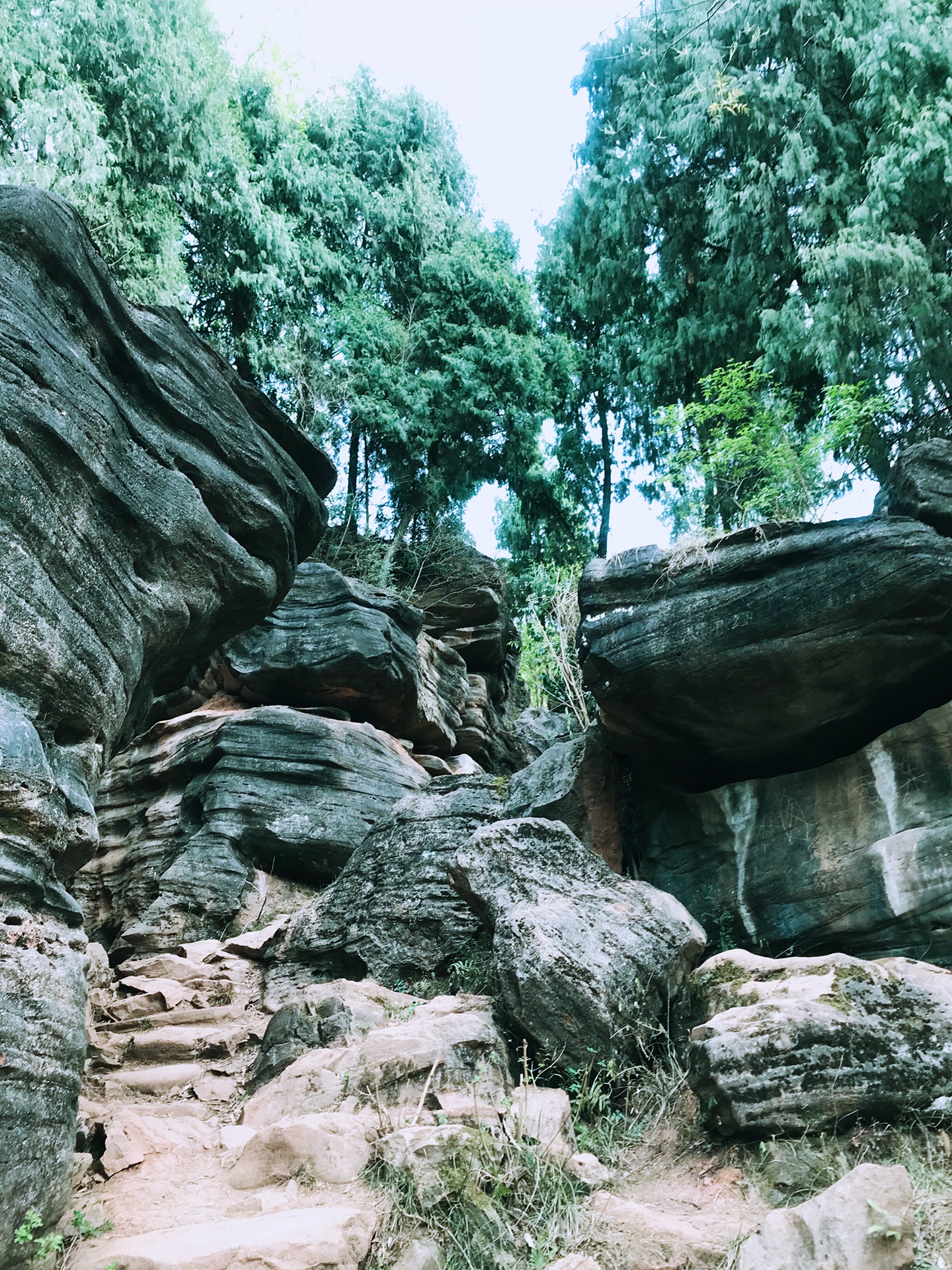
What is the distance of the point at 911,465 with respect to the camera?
28.3 feet

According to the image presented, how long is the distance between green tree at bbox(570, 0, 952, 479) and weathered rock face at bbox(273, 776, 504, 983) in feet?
29.1

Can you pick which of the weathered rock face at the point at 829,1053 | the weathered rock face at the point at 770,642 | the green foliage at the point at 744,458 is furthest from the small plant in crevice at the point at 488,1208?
the green foliage at the point at 744,458

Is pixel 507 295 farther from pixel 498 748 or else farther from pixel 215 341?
pixel 498 748

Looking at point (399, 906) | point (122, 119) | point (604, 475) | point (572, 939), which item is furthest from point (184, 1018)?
point (604, 475)

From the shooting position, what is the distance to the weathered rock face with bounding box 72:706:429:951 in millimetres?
11523

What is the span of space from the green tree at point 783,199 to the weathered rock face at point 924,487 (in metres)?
5.51

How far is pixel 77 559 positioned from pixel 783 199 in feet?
50.5

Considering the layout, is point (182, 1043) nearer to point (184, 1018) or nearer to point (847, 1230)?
point (184, 1018)

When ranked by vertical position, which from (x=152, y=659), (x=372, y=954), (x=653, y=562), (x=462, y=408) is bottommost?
(x=372, y=954)

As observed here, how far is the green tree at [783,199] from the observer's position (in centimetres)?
1426

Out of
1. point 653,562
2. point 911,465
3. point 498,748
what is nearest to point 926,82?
point 911,465

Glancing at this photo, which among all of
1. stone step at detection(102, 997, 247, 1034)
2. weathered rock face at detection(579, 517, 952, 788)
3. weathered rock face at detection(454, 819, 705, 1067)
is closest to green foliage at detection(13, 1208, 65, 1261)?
weathered rock face at detection(454, 819, 705, 1067)

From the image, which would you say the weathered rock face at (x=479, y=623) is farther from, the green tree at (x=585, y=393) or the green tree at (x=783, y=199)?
the green tree at (x=783, y=199)

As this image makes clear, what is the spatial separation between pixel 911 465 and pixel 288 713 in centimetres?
926
